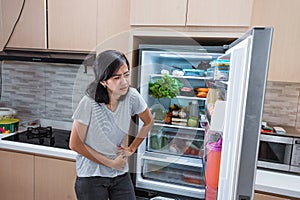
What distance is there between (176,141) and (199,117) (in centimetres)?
17

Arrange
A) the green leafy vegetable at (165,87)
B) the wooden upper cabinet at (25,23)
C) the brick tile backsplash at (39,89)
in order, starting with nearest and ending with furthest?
the green leafy vegetable at (165,87)
the wooden upper cabinet at (25,23)
the brick tile backsplash at (39,89)

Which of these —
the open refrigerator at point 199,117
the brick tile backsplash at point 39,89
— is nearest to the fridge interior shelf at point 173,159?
the open refrigerator at point 199,117

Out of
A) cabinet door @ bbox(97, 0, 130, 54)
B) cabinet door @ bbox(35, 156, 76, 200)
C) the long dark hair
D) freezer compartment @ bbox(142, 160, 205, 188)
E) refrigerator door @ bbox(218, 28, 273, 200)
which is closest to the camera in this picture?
refrigerator door @ bbox(218, 28, 273, 200)

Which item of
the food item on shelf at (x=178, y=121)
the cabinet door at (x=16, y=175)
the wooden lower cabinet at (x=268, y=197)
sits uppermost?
the food item on shelf at (x=178, y=121)

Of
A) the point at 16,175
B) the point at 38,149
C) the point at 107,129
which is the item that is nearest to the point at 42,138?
the point at 38,149

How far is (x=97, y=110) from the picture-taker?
103 cm

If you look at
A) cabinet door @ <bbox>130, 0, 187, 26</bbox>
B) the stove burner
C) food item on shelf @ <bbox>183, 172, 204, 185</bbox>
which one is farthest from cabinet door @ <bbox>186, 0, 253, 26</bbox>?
the stove burner

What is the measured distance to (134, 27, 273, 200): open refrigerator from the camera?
48 cm

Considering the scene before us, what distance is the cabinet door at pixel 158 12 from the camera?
4.48 ft

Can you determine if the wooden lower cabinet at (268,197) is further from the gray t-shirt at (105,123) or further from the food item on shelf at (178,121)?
the gray t-shirt at (105,123)

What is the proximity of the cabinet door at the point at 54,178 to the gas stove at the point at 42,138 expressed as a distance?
4.4 inches

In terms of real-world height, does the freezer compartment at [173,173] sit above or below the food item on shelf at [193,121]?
below

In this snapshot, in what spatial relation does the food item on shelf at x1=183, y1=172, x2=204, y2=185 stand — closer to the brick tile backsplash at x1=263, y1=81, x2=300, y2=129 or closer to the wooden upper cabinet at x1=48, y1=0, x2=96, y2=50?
the brick tile backsplash at x1=263, y1=81, x2=300, y2=129

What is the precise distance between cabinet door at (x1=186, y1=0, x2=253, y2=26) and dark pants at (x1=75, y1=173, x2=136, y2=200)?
0.94 meters
